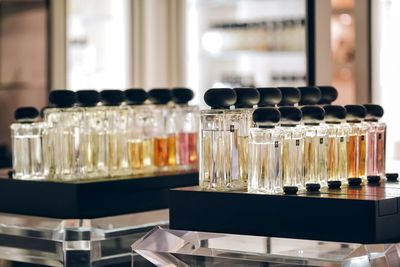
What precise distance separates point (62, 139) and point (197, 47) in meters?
3.02

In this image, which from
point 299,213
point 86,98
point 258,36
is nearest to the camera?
point 299,213

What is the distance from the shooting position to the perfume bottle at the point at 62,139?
2508 millimetres

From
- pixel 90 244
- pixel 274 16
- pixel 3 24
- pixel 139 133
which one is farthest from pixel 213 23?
pixel 90 244

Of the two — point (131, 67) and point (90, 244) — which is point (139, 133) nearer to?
point (90, 244)

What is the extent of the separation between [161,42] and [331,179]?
10.5 ft

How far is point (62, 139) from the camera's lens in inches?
99.0

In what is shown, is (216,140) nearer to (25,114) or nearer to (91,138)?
(91,138)

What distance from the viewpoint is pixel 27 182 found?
247 centimetres

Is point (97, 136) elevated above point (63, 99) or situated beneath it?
situated beneath

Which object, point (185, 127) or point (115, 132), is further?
point (185, 127)

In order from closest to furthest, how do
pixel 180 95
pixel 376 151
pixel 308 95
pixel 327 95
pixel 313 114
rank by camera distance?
pixel 313 114 → pixel 376 151 → pixel 308 95 → pixel 327 95 → pixel 180 95

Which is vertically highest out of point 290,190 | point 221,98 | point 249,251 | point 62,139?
point 221,98

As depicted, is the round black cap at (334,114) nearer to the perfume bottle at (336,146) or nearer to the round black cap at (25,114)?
the perfume bottle at (336,146)

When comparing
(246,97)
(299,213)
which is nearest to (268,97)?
(246,97)
